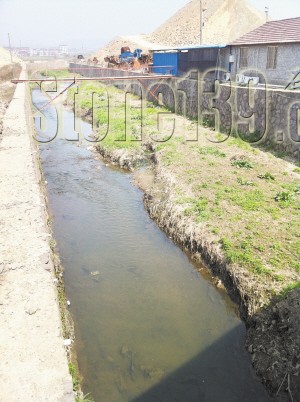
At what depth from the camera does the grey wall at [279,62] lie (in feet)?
62.3

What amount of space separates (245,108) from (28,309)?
553 inches

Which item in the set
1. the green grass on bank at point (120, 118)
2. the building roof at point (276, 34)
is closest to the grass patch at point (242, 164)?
the green grass on bank at point (120, 118)

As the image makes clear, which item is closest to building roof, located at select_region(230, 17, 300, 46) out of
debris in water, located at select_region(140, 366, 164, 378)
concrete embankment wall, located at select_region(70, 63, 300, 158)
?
concrete embankment wall, located at select_region(70, 63, 300, 158)

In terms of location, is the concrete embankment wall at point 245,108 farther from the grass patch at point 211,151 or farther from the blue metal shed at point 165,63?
the blue metal shed at point 165,63

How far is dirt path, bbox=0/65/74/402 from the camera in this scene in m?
4.30

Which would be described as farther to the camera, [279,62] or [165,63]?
[165,63]

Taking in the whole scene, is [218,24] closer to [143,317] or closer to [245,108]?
[245,108]

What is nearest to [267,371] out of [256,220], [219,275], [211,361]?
[211,361]

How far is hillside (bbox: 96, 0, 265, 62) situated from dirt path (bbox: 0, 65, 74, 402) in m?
61.6

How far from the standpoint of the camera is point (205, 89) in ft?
67.2

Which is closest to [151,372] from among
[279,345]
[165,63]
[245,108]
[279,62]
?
[279,345]

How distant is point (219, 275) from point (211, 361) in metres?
2.20

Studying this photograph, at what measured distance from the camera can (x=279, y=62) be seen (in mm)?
19906

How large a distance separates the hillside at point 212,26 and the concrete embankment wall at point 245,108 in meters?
46.0
